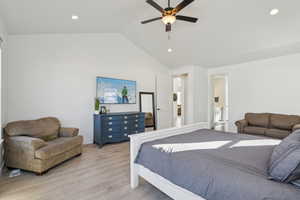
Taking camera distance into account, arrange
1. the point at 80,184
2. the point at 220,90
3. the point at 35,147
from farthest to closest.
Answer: the point at 220,90, the point at 35,147, the point at 80,184

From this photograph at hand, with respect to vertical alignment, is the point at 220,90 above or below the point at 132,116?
above

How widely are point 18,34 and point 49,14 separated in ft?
3.76

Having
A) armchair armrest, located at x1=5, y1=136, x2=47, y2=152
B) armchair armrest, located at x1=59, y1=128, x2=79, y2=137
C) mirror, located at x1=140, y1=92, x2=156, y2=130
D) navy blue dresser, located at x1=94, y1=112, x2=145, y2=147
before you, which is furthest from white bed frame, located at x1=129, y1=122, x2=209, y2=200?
mirror, located at x1=140, y1=92, x2=156, y2=130

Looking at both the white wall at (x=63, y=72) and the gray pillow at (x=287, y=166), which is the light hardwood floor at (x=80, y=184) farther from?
the white wall at (x=63, y=72)

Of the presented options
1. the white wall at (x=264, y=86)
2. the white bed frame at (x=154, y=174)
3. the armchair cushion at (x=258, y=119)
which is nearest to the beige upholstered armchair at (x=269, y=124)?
the armchair cushion at (x=258, y=119)

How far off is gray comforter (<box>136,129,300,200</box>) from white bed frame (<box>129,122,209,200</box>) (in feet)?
0.34

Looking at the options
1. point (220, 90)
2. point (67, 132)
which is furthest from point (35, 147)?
point (220, 90)

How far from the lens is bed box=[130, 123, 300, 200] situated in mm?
1178

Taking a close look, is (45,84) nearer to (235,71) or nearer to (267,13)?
(267,13)

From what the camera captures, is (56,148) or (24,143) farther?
(56,148)

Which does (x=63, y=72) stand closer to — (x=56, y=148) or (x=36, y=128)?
(x=36, y=128)

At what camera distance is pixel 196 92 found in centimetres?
571

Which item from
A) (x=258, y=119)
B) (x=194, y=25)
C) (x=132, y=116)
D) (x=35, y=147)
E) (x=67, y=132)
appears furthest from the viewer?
(x=132, y=116)

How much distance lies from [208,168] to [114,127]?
10.6 feet
